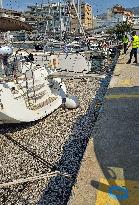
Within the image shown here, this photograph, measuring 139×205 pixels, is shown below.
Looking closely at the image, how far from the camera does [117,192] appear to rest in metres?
5.82

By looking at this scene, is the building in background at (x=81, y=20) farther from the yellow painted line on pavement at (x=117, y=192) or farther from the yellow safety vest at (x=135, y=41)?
the yellow painted line on pavement at (x=117, y=192)

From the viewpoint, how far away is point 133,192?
5.79m

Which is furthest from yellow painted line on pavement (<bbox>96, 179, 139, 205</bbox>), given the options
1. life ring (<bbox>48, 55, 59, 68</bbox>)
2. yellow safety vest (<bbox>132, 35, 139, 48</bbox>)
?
life ring (<bbox>48, 55, 59, 68</bbox>)

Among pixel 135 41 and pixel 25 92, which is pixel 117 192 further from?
pixel 135 41

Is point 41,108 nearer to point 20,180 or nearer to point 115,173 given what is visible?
point 20,180

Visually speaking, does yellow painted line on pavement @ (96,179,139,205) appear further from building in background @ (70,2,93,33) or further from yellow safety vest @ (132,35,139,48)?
yellow safety vest @ (132,35,139,48)

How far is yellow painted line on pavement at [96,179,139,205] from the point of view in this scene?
18.3 ft

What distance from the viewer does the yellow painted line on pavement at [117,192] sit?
557 cm

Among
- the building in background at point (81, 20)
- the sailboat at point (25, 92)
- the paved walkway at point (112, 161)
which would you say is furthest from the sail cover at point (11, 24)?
the building in background at point (81, 20)

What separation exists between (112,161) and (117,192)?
42.1 inches

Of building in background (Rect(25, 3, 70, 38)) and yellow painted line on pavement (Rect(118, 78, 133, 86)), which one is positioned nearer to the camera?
yellow painted line on pavement (Rect(118, 78, 133, 86))

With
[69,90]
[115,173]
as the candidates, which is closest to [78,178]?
[115,173]

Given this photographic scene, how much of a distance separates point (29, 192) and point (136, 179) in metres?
1.97

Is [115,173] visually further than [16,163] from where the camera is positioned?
No
